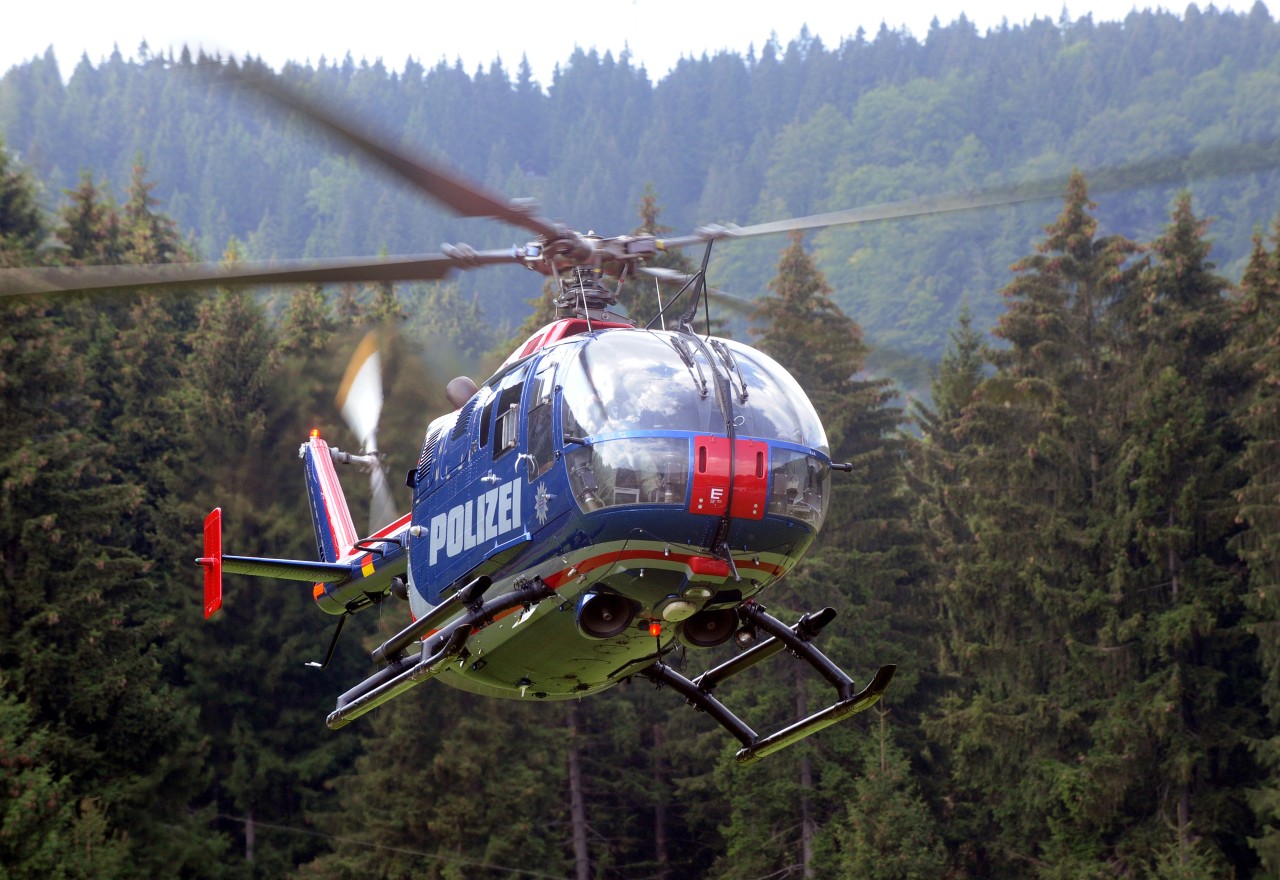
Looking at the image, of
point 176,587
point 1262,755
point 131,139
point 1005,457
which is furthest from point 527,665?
point 131,139

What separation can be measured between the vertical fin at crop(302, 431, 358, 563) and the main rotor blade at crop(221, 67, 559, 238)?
A: 5228 mm

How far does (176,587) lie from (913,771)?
15280mm

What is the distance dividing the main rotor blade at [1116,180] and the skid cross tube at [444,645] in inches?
115

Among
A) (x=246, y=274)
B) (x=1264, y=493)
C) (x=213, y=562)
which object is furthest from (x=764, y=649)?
(x=1264, y=493)

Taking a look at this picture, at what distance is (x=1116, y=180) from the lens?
34.7ft

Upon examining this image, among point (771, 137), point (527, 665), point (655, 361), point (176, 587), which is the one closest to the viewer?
point (655, 361)

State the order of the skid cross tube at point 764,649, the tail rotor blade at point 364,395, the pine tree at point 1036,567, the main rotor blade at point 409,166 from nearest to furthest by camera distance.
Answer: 1. the main rotor blade at point 409,166
2. the skid cross tube at point 764,649
3. the tail rotor blade at point 364,395
4. the pine tree at point 1036,567

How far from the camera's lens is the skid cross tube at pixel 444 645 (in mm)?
11859

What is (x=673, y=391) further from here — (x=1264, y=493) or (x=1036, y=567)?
(x=1036, y=567)

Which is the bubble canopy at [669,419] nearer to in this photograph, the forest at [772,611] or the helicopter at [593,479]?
the helicopter at [593,479]

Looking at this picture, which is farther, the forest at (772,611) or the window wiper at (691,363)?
the forest at (772,611)

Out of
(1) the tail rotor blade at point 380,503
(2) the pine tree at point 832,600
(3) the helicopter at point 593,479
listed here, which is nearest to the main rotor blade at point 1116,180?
(3) the helicopter at point 593,479

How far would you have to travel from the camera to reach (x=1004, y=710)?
3009cm

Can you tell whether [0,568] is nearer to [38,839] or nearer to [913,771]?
[38,839]
